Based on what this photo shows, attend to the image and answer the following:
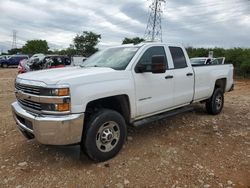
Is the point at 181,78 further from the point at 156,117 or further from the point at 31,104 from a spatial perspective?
the point at 31,104

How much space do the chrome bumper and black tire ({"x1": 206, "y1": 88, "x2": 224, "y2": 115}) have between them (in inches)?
172

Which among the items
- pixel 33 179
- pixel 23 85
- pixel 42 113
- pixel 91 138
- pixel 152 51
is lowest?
pixel 33 179

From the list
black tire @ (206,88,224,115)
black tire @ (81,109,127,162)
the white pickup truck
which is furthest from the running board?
black tire @ (206,88,224,115)

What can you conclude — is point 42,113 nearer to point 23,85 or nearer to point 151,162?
point 23,85

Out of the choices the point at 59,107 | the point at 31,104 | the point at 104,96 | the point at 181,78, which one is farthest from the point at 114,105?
the point at 181,78

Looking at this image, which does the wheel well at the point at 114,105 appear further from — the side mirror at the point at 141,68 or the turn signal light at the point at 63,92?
the turn signal light at the point at 63,92

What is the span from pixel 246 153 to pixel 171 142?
1325mm

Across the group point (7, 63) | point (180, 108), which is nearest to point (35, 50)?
point (7, 63)

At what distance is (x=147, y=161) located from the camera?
4.25m

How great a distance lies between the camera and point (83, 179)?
145 inches

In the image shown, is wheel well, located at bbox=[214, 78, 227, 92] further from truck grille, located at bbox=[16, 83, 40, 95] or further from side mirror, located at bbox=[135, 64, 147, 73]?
truck grille, located at bbox=[16, 83, 40, 95]

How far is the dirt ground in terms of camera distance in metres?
3.66

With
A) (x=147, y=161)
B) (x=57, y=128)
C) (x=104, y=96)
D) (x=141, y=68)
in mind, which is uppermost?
(x=141, y=68)

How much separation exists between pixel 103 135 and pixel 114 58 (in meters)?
1.60
